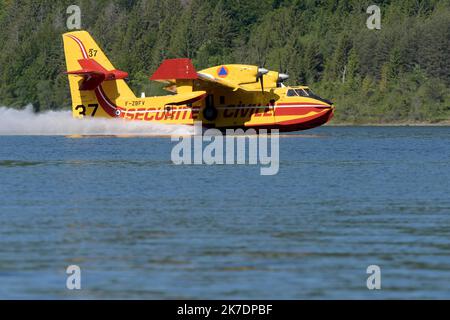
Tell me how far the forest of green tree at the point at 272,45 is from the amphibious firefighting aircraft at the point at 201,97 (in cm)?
4724

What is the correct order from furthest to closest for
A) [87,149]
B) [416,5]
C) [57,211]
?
1. [416,5]
2. [87,149]
3. [57,211]

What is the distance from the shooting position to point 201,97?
5950cm

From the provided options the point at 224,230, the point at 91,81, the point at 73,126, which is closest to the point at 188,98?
the point at 91,81

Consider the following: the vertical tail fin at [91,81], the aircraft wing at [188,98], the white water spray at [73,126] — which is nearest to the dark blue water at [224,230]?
the aircraft wing at [188,98]

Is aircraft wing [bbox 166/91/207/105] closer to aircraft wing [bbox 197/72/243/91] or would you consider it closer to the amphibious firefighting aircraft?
the amphibious firefighting aircraft

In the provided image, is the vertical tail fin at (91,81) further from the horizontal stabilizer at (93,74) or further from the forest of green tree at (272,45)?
the forest of green tree at (272,45)

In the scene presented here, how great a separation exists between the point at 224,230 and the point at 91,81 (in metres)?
42.0

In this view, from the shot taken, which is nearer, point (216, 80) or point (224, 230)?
point (224, 230)

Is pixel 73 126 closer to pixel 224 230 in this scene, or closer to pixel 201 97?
pixel 201 97

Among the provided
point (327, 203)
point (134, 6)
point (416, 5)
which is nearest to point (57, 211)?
point (327, 203)

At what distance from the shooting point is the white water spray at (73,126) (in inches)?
2441

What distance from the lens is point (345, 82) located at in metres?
126

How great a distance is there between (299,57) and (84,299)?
4645 inches
